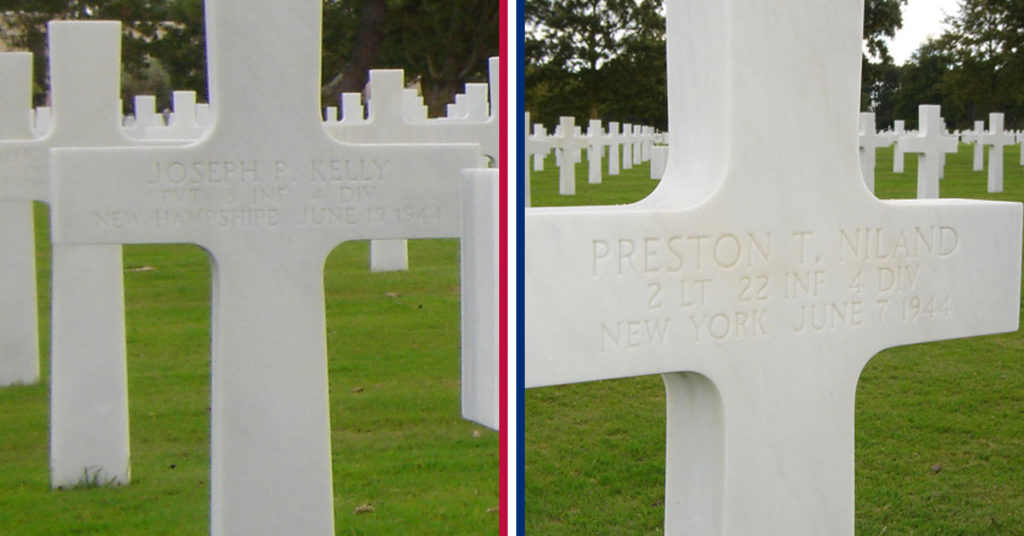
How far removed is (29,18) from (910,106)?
12.2m

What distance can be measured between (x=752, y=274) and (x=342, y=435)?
292 centimetres

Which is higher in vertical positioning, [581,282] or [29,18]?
[29,18]

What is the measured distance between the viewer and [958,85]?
20.9m

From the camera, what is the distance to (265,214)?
266 cm

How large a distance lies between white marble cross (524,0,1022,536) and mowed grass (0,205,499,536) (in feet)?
4.19

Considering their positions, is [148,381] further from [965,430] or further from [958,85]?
[958,85]

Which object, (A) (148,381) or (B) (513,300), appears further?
(A) (148,381)

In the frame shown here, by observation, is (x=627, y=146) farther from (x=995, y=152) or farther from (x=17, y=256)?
(x=17, y=256)

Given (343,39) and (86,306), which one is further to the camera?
(343,39)

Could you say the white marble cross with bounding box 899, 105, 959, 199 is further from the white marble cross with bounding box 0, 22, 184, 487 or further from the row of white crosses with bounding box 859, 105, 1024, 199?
the white marble cross with bounding box 0, 22, 184, 487

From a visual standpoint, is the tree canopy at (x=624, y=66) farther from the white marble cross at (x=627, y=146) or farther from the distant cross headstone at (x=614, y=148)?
the white marble cross at (x=627, y=146)

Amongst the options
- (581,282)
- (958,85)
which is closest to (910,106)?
(958,85)

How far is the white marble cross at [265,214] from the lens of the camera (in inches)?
102

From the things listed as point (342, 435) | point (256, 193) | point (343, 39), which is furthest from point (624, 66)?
point (343, 39)
